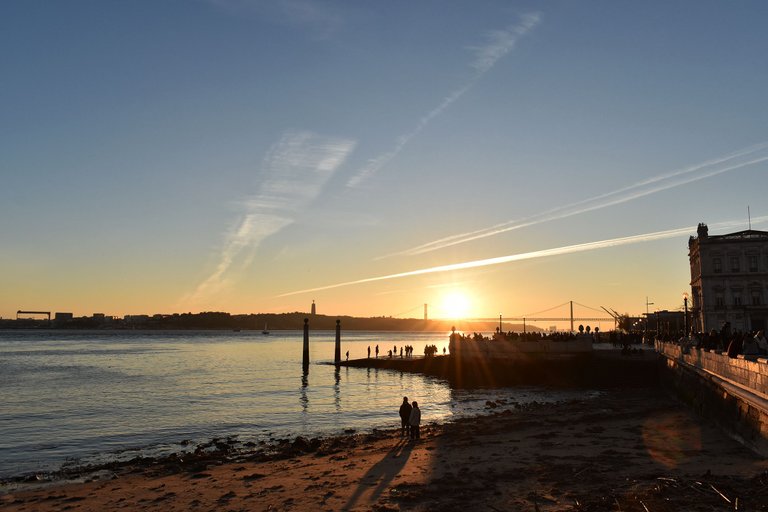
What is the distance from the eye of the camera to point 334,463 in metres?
21.6

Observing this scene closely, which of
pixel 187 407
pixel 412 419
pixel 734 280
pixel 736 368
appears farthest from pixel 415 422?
pixel 734 280

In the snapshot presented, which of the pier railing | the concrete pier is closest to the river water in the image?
the concrete pier

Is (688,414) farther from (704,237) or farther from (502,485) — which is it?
(704,237)

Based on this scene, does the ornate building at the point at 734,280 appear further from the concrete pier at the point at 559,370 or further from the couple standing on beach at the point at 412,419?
the couple standing on beach at the point at 412,419

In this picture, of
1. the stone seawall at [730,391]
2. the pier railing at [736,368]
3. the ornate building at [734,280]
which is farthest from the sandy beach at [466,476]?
the ornate building at [734,280]

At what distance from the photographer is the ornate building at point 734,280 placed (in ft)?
241

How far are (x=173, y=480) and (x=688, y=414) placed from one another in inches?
912

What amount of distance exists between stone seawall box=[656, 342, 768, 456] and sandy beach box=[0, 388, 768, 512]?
0.63 m

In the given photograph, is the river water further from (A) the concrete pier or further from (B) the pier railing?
(B) the pier railing

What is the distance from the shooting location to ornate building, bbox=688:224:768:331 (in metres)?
73.5

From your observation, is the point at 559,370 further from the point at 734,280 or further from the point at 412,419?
the point at 734,280

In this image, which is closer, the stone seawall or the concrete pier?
the stone seawall

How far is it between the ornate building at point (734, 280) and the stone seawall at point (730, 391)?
47.6m

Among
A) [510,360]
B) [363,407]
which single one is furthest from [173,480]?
[510,360]
